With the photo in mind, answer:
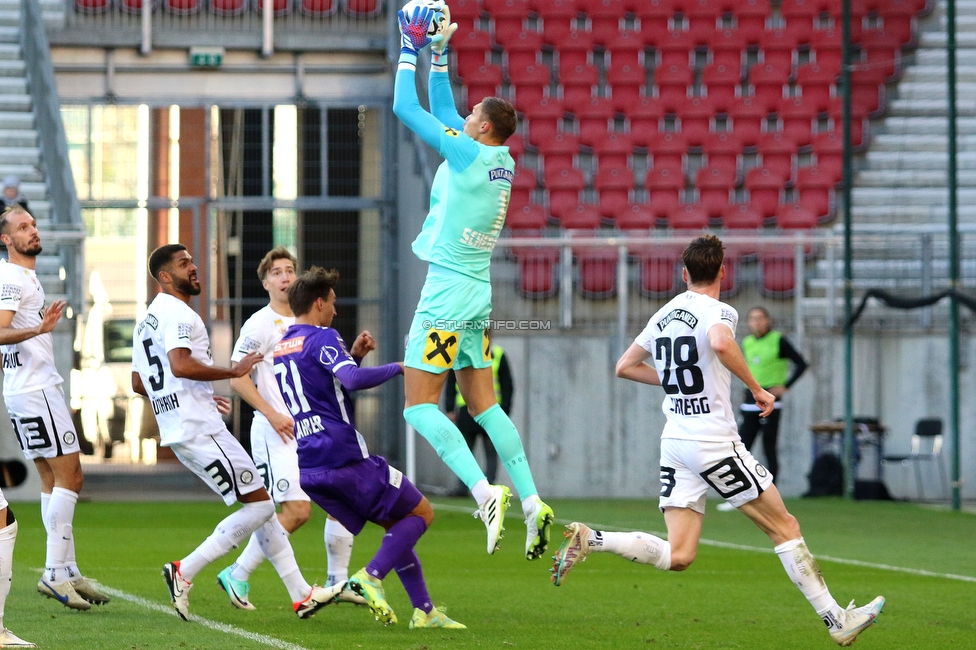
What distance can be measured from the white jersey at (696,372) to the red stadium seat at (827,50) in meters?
13.4

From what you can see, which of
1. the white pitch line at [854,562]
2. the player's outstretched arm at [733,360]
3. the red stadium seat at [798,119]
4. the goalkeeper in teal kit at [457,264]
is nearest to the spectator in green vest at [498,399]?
the white pitch line at [854,562]

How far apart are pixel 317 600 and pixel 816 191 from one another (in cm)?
1251

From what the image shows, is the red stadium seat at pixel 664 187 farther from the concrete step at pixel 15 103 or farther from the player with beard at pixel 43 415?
the player with beard at pixel 43 415

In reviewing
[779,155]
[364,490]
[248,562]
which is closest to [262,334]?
[248,562]

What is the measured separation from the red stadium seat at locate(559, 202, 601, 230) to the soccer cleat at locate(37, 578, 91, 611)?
1076 cm

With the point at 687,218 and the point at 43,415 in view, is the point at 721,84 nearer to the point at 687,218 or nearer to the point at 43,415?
the point at 687,218

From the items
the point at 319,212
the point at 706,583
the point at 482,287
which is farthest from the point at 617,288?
the point at 482,287

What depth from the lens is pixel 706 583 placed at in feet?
29.1

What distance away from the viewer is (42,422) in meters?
7.46

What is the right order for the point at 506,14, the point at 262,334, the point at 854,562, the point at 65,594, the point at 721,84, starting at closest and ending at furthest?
the point at 65,594 < the point at 262,334 < the point at 854,562 < the point at 721,84 < the point at 506,14

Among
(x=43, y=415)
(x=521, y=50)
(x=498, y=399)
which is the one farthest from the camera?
(x=521, y=50)

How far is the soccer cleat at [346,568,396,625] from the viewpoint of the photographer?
627cm

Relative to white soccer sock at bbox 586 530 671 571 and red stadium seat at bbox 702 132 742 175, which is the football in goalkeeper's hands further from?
red stadium seat at bbox 702 132 742 175

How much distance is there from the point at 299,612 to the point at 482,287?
181 centimetres
